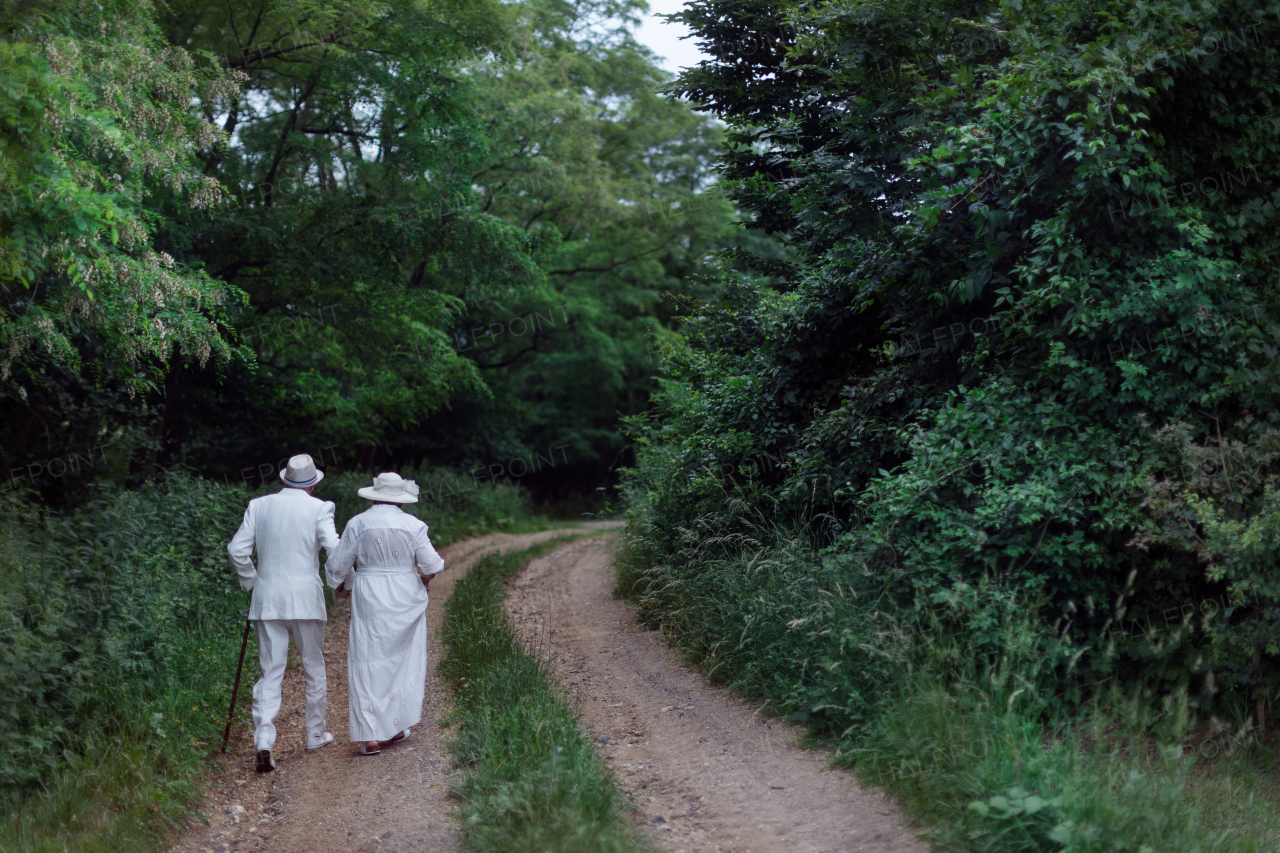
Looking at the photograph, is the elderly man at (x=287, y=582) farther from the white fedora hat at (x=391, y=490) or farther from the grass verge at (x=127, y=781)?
the grass verge at (x=127, y=781)

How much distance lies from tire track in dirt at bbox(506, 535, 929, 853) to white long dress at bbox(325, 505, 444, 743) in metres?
1.33

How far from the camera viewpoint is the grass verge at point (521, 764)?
4164mm

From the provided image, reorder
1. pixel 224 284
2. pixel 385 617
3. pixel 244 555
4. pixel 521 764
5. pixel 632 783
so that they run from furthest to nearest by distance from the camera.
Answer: pixel 224 284 < pixel 385 617 < pixel 244 555 < pixel 632 783 < pixel 521 764

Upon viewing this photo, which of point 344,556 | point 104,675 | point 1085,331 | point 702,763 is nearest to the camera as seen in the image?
point 1085,331

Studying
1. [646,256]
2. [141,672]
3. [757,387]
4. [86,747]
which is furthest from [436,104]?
[646,256]

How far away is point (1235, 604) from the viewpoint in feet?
16.1

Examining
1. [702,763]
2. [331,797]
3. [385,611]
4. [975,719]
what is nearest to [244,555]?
[385,611]

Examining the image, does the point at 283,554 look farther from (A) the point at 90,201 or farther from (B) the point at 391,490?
(A) the point at 90,201

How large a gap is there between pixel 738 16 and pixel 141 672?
9396 millimetres

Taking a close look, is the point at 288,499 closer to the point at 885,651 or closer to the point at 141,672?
the point at 141,672

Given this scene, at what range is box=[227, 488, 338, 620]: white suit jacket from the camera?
623 centimetres

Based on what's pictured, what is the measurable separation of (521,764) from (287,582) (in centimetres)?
235

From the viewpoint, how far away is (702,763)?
563 centimetres

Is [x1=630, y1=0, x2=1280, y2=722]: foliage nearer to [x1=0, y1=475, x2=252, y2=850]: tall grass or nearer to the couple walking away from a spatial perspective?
the couple walking away
